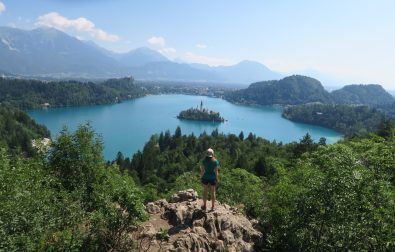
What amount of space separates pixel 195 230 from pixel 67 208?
17.0 feet

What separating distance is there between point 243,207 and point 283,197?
571cm

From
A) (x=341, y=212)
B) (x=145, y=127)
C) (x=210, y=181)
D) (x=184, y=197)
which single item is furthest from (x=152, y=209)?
(x=145, y=127)

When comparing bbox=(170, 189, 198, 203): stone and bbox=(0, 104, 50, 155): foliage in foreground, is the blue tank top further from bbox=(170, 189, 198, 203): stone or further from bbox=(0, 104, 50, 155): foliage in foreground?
bbox=(0, 104, 50, 155): foliage in foreground

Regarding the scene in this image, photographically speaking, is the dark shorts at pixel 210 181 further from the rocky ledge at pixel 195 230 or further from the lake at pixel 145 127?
the lake at pixel 145 127

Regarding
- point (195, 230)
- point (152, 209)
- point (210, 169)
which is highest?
point (210, 169)

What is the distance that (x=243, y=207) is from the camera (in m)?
19.9

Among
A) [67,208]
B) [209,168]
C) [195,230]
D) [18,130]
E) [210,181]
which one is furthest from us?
[18,130]

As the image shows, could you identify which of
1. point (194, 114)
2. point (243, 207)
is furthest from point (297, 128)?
point (243, 207)

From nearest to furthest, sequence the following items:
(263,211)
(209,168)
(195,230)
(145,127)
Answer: (195,230) < (209,168) < (263,211) < (145,127)

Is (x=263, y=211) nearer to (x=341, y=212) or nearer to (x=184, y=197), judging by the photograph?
(x=184, y=197)

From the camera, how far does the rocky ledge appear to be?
1397 centimetres

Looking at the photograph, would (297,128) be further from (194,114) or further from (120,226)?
(120,226)

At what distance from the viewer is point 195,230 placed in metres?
14.8

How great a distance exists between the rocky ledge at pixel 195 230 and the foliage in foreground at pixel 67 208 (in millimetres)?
1459
